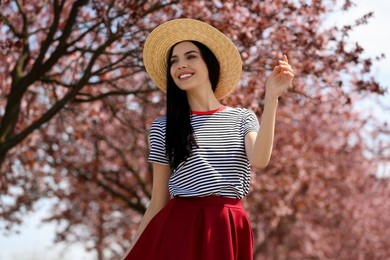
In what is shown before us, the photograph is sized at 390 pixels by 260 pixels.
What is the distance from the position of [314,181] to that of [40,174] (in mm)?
6587

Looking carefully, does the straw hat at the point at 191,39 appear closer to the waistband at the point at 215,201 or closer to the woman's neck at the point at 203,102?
the woman's neck at the point at 203,102

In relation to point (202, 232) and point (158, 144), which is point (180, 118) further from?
Answer: point (202, 232)

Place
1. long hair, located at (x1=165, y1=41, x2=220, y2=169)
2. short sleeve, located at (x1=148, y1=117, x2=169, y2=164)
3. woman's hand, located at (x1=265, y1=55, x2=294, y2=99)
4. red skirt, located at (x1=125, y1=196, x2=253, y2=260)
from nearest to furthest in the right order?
1. woman's hand, located at (x1=265, y1=55, x2=294, y2=99)
2. red skirt, located at (x1=125, y1=196, x2=253, y2=260)
3. long hair, located at (x1=165, y1=41, x2=220, y2=169)
4. short sleeve, located at (x1=148, y1=117, x2=169, y2=164)

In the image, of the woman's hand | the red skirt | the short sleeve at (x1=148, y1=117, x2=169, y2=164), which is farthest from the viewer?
the short sleeve at (x1=148, y1=117, x2=169, y2=164)

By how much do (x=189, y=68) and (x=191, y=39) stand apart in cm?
19

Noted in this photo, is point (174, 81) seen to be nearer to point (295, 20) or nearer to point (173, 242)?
point (173, 242)

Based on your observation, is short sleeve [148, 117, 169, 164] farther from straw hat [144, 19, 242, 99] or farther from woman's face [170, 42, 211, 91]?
straw hat [144, 19, 242, 99]

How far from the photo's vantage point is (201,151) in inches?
159

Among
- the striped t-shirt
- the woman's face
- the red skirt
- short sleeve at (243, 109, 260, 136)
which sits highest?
the woman's face

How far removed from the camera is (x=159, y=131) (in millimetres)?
4277

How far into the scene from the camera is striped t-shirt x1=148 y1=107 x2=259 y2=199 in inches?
156

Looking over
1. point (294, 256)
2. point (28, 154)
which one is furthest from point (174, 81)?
point (294, 256)

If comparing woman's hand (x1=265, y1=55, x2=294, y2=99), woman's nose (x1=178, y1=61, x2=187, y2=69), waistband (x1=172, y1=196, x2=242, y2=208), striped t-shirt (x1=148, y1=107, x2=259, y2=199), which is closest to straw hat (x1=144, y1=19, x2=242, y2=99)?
woman's nose (x1=178, y1=61, x2=187, y2=69)

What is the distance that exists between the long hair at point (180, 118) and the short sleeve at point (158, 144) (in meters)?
0.05
